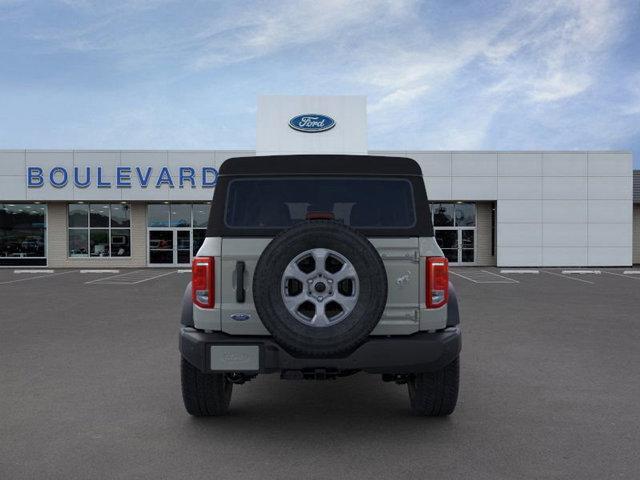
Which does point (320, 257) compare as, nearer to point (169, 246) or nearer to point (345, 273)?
point (345, 273)

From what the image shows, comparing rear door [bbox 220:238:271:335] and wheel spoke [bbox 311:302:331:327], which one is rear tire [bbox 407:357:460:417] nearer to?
wheel spoke [bbox 311:302:331:327]

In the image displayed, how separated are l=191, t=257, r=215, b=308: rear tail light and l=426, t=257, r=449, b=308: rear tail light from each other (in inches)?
60.4

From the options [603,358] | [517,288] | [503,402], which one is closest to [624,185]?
[517,288]

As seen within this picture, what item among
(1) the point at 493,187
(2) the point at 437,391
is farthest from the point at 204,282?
(1) the point at 493,187

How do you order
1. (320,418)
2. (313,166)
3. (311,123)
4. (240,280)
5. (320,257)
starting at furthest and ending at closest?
(311,123)
(320,418)
(313,166)
(240,280)
(320,257)

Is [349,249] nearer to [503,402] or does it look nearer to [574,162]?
[503,402]

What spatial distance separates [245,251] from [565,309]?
375 inches

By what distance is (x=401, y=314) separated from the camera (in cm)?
381

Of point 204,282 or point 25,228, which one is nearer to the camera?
point 204,282

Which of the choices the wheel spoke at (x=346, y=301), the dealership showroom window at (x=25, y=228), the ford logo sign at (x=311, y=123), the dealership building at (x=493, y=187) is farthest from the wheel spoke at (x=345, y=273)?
the dealership showroom window at (x=25, y=228)

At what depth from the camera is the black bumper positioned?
363cm

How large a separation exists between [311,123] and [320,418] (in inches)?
302

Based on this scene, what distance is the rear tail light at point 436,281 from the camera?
3805 millimetres

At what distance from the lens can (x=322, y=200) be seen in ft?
13.5
